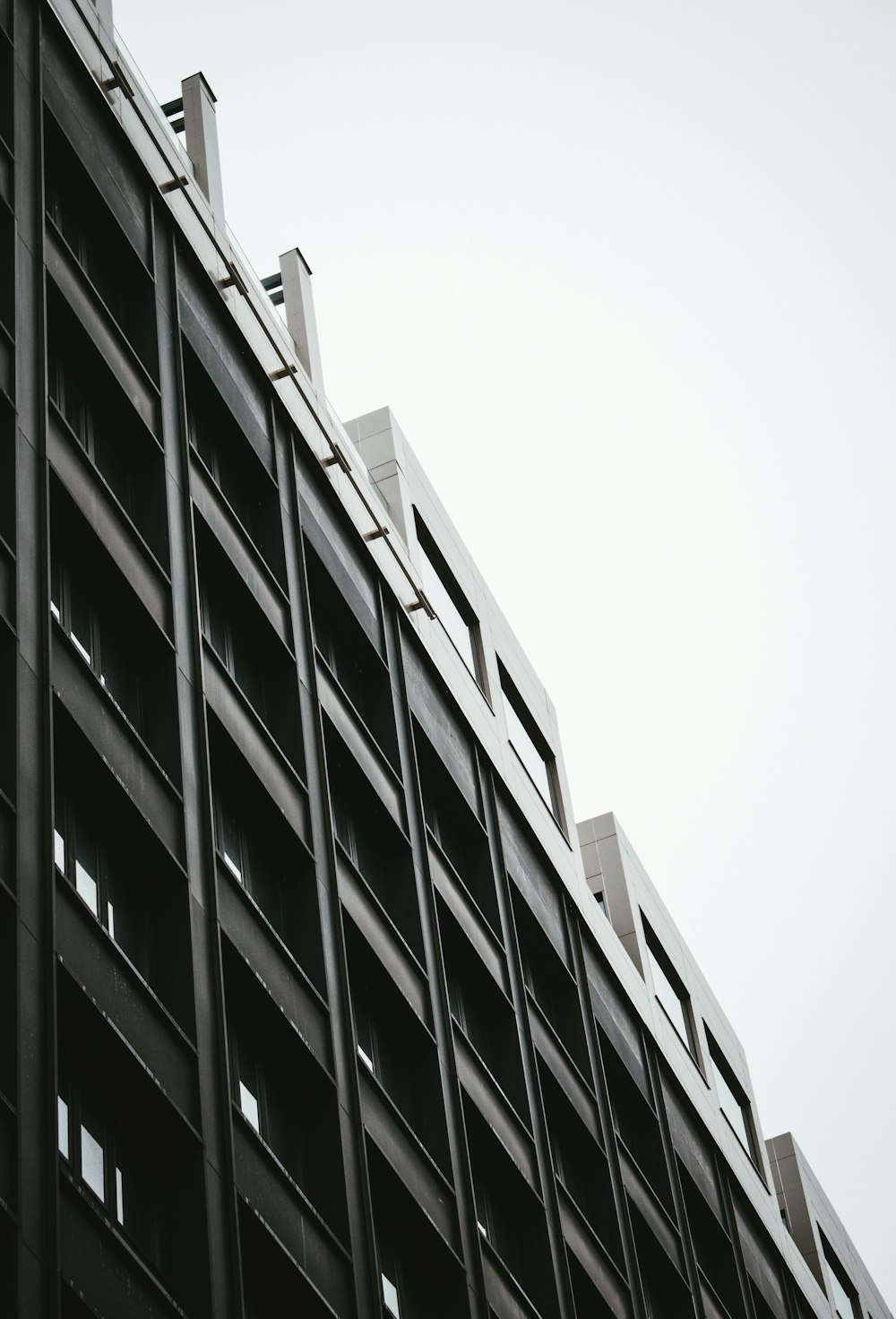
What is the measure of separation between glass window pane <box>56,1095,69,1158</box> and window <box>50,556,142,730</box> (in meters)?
5.99

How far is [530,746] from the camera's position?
4828cm

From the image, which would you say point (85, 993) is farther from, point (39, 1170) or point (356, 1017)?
point (356, 1017)

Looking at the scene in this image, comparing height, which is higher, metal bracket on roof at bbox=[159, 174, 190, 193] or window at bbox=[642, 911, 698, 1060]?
metal bracket on roof at bbox=[159, 174, 190, 193]

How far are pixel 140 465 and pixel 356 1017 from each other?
9954 mm

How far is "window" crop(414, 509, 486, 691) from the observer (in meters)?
42.8

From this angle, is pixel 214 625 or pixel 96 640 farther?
pixel 214 625

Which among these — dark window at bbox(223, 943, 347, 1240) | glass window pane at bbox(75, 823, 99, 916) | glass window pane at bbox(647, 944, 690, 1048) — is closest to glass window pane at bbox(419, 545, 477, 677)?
glass window pane at bbox(647, 944, 690, 1048)

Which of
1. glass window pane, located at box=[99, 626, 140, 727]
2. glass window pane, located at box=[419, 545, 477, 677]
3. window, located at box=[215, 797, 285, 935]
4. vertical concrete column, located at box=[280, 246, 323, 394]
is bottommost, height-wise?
window, located at box=[215, 797, 285, 935]

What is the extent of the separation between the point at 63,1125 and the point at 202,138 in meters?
22.4

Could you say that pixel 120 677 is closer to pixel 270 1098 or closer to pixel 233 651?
pixel 233 651

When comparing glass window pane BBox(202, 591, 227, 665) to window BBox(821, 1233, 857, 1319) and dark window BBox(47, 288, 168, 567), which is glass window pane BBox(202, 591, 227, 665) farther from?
window BBox(821, 1233, 857, 1319)

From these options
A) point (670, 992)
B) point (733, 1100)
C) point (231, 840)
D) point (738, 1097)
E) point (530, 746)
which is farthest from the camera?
point (738, 1097)

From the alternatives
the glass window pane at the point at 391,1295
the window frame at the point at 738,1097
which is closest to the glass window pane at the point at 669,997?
the window frame at the point at 738,1097

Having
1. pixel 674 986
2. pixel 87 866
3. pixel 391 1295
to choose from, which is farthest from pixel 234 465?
pixel 674 986
